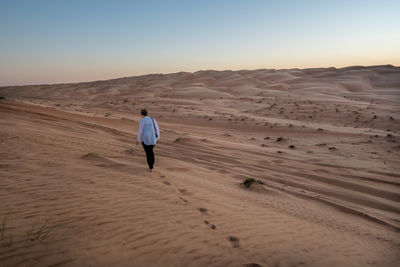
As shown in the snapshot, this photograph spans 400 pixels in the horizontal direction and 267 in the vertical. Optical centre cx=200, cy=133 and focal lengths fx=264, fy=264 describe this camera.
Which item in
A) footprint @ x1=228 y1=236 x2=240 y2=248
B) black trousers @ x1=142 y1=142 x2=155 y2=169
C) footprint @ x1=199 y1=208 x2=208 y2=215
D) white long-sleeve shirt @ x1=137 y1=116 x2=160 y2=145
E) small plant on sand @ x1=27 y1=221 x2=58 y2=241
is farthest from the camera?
black trousers @ x1=142 y1=142 x2=155 y2=169

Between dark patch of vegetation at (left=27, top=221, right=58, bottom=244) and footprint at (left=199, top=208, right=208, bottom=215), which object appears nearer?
dark patch of vegetation at (left=27, top=221, right=58, bottom=244)

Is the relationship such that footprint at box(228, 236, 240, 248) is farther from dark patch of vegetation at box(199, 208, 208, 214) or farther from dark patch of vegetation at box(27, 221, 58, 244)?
dark patch of vegetation at box(27, 221, 58, 244)

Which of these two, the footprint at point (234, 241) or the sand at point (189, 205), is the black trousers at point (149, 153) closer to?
the sand at point (189, 205)

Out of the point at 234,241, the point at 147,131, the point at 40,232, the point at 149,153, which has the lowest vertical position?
the point at 234,241

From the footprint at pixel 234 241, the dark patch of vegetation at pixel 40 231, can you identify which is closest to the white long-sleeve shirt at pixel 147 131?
the dark patch of vegetation at pixel 40 231

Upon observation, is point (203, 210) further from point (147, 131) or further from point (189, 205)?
point (147, 131)

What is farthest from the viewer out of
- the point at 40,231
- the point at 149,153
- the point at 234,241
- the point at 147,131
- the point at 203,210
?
the point at 149,153

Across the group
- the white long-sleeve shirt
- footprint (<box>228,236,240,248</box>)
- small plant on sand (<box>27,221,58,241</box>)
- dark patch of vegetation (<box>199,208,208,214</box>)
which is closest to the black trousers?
the white long-sleeve shirt

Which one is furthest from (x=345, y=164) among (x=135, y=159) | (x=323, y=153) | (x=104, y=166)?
(x=104, y=166)

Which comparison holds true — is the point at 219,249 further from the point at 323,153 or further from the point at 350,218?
the point at 323,153

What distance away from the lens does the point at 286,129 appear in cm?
1741

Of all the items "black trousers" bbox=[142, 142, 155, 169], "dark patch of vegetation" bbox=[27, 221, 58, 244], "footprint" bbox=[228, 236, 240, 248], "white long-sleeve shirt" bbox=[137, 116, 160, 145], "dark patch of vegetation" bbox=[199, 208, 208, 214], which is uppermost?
"white long-sleeve shirt" bbox=[137, 116, 160, 145]

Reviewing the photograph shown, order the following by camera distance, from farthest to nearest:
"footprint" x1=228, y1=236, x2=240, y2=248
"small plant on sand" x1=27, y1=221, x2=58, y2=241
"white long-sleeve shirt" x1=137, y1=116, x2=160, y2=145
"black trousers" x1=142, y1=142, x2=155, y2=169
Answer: "black trousers" x1=142, y1=142, x2=155, y2=169 < "white long-sleeve shirt" x1=137, y1=116, x2=160, y2=145 < "footprint" x1=228, y1=236, x2=240, y2=248 < "small plant on sand" x1=27, y1=221, x2=58, y2=241

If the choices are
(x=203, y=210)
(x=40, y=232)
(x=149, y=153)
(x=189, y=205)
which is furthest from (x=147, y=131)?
(x=40, y=232)
